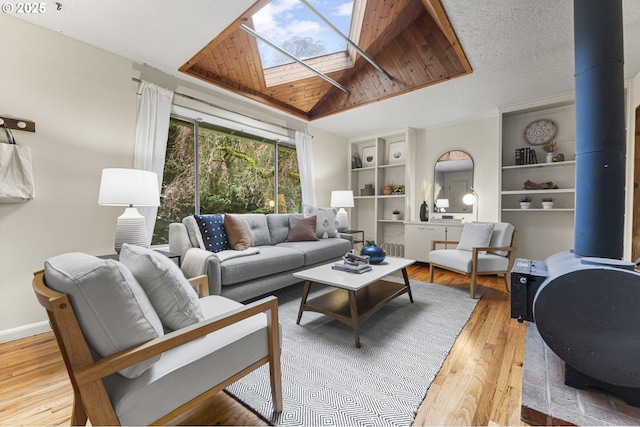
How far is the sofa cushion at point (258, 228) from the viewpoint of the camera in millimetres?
3166

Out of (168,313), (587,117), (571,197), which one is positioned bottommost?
(168,313)

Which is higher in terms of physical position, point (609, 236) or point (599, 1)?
point (599, 1)

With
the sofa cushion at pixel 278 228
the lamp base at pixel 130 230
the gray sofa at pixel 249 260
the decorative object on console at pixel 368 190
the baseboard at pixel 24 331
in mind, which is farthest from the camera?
the decorative object on console at pixel 368 190

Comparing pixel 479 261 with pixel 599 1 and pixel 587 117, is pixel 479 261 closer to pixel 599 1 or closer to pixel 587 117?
pixel 587 117

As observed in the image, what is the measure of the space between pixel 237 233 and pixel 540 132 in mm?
4288

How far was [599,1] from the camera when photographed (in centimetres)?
142

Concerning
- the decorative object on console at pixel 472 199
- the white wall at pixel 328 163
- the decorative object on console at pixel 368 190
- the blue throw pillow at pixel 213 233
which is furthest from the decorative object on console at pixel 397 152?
the blue throw pillow at pixel 213 233

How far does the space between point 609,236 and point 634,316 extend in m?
0.48

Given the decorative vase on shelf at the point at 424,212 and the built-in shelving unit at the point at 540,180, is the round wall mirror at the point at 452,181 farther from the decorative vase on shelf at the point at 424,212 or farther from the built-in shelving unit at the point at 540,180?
the built-in shelving unit at the point at 540,180

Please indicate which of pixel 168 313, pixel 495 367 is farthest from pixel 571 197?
pixel 168 313

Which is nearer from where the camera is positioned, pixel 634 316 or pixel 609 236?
pixel 634 316

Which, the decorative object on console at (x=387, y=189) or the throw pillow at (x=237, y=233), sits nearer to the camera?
Answer: the throw pillow at (x=237, y=233)

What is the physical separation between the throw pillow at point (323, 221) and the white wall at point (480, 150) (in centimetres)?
189

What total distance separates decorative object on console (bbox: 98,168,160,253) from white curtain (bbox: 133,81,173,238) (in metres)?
0.48
